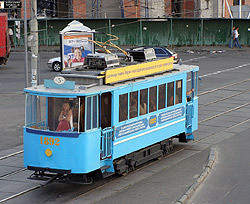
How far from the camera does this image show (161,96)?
14.7 meters

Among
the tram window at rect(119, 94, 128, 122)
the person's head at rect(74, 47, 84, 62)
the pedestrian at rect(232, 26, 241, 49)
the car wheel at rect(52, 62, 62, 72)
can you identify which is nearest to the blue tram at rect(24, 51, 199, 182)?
the tram window at rect(119, 94, 128, 122)

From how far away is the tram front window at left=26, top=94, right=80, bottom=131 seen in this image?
1191 centimetres

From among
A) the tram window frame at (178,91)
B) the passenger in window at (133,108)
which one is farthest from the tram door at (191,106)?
the passenger in window at (133,108)

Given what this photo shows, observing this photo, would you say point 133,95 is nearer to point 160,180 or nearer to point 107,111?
point 107,111

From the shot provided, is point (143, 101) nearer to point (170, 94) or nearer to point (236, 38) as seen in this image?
point (170, 94)

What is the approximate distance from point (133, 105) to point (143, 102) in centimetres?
47

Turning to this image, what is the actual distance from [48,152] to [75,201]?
3.81 ft

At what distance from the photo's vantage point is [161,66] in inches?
587

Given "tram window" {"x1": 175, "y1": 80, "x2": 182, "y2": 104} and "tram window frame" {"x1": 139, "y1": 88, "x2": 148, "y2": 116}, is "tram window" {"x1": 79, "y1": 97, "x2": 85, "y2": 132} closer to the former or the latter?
"tram window frame" {"x1": 139, "y1": 88, "x2": 148, "y2": 116}

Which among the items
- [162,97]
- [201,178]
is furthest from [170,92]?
[201,178]

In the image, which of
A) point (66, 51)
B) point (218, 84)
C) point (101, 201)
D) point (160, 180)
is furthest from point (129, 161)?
point (218, 84)

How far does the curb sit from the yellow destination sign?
2.62 metres

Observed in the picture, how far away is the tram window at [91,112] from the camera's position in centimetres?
1195

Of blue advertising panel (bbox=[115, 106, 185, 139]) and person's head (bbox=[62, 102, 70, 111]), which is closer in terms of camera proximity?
person's head (bbox=[62, 102, 70, 111])
